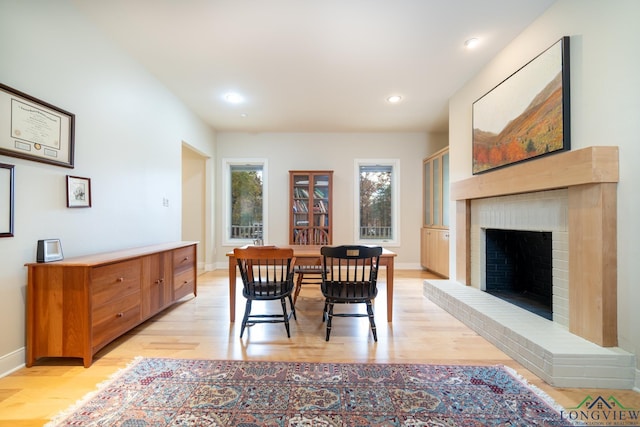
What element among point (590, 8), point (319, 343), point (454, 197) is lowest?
point (319, 343)

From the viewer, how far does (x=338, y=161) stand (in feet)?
18.6

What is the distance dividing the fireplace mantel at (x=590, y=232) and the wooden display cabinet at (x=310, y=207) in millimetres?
3547

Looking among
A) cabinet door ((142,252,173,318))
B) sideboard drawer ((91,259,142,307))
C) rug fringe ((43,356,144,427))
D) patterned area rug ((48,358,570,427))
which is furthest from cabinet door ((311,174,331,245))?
rug fringe ((43,356,144,427))

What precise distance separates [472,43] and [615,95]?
1404 millimetres

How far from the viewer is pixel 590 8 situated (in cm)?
198

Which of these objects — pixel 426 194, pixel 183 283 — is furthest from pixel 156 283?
pixel 426 194

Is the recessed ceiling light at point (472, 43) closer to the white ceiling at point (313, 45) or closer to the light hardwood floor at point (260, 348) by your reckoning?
the white ceiling at point (313, 45)

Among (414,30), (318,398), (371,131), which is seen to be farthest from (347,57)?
(318,398)

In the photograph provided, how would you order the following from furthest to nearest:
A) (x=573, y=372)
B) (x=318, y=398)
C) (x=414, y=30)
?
(x=414, y=30) → (x=573, y=372) → (x=318, y=398)

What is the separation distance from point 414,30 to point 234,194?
4389 millimetres

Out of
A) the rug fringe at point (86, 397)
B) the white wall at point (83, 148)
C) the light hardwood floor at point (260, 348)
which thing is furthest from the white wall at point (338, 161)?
the rug fringe at point (86, 397)

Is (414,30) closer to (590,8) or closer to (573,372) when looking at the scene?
(590,8)

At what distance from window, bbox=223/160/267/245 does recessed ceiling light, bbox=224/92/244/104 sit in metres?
1.64

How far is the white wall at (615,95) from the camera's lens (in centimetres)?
172
